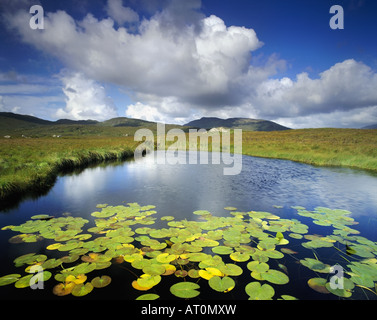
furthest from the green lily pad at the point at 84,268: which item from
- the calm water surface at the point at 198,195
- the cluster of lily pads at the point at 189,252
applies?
the calm water surface at the point at 198,195

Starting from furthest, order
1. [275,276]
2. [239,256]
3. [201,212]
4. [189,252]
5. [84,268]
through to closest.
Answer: [201,212] → [189,252] → [239,256] → [84,268] → [275,276]

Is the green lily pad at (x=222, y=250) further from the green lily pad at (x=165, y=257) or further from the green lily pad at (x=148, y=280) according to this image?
the green lily pad at (x=148, y=280)

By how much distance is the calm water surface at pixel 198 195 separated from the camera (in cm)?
866

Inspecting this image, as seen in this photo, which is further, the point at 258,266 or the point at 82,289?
the point at 258,266

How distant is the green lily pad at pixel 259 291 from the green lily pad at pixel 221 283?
0.32 metres

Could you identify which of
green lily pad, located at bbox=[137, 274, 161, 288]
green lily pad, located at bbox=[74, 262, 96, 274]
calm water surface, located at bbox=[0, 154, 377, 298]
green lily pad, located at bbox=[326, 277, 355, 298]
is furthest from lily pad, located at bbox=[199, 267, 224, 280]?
calm water surface, located at bbox=[0, 154, 377, 298]

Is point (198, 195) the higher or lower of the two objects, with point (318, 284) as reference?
higher

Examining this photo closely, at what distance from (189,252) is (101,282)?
2.14 metres

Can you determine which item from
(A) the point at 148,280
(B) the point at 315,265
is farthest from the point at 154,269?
(B) the point at 315,265

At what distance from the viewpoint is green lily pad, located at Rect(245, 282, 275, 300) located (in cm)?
398

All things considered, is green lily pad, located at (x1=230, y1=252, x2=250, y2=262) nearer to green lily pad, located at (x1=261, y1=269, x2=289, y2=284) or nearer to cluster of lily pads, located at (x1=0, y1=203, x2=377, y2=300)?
cluster of lily pads, located at (x1=0, y1=203, x2=377, y2=300)

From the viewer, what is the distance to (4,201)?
387 inches

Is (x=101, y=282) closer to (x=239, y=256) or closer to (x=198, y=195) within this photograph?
(x=239, y=256)

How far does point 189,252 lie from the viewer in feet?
18.2
